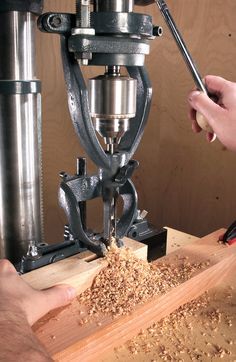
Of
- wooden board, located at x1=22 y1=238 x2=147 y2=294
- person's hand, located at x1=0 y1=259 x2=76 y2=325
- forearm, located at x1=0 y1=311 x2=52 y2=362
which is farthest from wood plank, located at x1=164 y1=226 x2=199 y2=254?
forearm, located at x1=0 y1=311 x2=52 y2=362

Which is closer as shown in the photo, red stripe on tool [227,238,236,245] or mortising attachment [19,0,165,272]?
mortising attachment [19,0,165,272]

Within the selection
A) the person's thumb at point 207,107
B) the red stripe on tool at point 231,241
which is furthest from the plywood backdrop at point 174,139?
the person's thumb at point 207,107

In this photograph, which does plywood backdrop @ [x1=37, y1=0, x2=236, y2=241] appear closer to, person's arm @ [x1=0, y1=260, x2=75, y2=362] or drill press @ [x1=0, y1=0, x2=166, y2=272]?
drill press @ [x1=0, y1=0, x2=166, y2=272]

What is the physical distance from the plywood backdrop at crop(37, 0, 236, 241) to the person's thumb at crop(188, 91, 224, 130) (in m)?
0.73

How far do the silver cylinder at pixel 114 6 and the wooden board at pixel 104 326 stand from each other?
48cm

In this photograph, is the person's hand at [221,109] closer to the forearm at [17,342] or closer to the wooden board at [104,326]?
the wooden board at [104,326]

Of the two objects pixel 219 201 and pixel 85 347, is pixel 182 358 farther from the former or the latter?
pixel 219 201

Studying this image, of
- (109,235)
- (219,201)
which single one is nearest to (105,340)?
(109,235)

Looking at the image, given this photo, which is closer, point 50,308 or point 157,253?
point 50,308

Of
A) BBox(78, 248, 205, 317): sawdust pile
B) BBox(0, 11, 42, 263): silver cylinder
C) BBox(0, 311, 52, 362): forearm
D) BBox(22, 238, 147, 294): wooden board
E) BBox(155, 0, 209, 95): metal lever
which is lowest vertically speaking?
BBox(78, 248, 205, 317): sawdust pile

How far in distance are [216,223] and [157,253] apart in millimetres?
708

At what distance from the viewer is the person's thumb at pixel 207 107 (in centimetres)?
76

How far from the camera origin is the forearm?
0.50 metres

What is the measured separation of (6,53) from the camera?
783 mm
